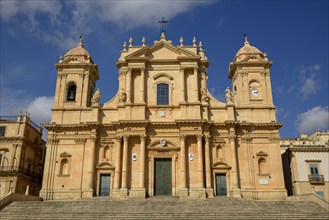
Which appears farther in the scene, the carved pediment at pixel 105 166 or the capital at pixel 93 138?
the capital at pixel 93 138

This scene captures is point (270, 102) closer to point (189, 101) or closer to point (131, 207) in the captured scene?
point (189, 101)

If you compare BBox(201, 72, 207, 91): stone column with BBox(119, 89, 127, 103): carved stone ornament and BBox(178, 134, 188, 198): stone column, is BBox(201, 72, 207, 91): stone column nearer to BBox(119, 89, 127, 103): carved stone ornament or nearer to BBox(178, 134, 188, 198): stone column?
BBox(178, 134, 188, 198): stone column

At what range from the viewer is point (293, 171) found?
33.8m

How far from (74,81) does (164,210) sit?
14787mm

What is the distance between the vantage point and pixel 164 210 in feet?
71.5

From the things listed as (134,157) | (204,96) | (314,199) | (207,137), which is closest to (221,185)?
(207,137)

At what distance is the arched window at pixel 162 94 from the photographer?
29.9m

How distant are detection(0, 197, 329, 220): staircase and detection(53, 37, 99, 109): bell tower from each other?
9281 millimetres

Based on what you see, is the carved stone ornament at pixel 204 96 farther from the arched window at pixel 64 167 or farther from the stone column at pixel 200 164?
the arched window at pixel 64 167

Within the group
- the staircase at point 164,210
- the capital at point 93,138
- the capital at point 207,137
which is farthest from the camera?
the capital at point 93,138

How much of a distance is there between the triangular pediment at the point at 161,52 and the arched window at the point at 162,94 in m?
2.54

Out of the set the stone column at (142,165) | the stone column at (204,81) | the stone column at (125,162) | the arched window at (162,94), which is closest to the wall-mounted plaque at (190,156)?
the stone column at (142,165)

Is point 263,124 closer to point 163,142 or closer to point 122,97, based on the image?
point 163,142

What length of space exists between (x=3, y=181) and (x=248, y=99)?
24.0 metres
